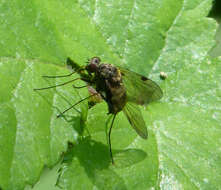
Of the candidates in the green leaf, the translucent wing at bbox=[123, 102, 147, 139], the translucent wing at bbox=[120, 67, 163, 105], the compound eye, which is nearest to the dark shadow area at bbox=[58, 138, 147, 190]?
the green leaf

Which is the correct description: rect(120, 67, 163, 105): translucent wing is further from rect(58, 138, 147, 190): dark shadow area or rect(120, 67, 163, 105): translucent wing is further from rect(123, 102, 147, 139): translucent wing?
rect(58, 138, 147, 190): dark shadow area

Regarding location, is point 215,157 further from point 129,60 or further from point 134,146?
point 129,60

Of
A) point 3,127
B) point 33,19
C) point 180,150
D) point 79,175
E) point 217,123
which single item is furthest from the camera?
point 217,123

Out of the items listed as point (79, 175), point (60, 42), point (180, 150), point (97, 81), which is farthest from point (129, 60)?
point (79, 175)

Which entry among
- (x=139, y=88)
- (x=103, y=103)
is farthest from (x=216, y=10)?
(x=103, y=103)

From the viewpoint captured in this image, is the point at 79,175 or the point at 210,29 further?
the point at 210,29

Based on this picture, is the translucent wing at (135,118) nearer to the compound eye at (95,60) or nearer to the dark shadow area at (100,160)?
the dark shadow area at (100,160)
